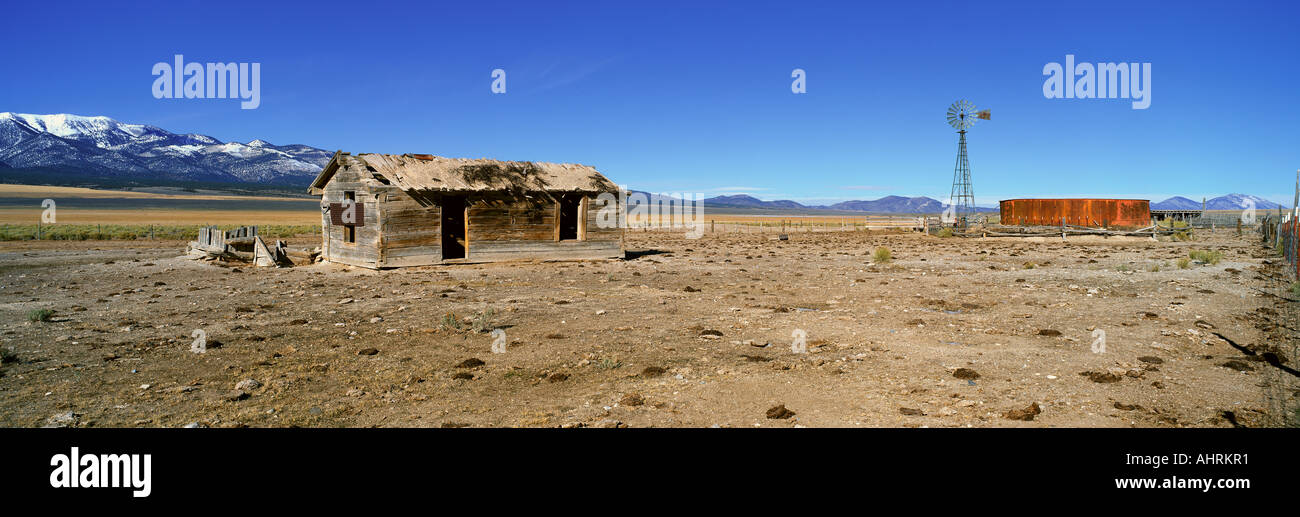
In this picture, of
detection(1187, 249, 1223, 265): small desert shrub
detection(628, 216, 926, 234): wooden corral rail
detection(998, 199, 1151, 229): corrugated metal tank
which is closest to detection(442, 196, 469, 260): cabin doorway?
detection(1187, 249, 1223, 265): small desert shrub

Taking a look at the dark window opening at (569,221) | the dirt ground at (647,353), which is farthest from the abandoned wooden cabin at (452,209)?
the dirt ground at (647,353)

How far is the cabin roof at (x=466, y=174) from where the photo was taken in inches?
811

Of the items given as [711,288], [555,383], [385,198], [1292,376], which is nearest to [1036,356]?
[1292,376]

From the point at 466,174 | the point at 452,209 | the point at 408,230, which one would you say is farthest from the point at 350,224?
the point at 452,209

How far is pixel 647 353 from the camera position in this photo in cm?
871

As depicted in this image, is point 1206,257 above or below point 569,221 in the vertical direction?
below

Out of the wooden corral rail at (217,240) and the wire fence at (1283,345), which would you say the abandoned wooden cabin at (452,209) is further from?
the wire fence at (1283,345)

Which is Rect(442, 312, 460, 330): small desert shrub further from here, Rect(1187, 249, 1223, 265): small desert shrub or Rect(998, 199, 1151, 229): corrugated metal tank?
Rect(998, 199, 1151, 229): corrugated metal tank

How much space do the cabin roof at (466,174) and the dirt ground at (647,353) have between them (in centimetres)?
469

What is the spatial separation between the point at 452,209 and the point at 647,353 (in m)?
18.6

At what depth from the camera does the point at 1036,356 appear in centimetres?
830

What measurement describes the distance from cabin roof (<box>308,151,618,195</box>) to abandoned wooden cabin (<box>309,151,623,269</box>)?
1.2 inches

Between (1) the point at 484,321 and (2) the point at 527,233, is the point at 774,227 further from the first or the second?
(1) the point at 484,321
